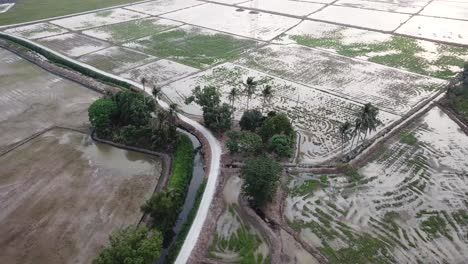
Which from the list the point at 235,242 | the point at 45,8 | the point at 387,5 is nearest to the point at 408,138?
the point at 235,242

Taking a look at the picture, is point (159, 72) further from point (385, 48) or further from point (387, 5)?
point (387, 5)

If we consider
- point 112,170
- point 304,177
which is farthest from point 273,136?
point 112,170

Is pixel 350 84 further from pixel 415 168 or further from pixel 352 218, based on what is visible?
pixel 352 218

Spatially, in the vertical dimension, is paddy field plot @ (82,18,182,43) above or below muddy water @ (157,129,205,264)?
above

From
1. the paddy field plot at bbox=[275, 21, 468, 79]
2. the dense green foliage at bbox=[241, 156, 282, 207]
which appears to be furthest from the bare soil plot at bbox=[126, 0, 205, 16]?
the dense green foliage at bbox=[241, 156, 282, 207]

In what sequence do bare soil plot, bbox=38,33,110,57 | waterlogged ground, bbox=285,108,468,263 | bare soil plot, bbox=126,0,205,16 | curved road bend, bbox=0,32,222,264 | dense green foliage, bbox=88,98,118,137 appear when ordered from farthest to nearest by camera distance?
bare soil plot, bbox=126,0,205,16
bare soil plot, bbox=38,33,110,57
dense green foliage, bbox=88,98,118,137
waterlogged ground, bbox=285,108,468,263
curved road bend, bbox=0,32,222,264

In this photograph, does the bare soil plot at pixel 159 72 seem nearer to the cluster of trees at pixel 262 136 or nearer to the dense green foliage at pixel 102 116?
the dense green foliage at pixel 102 116

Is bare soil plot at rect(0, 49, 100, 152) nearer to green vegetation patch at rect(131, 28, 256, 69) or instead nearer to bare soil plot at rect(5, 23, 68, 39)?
bare soil plot at rect(5, 23, 68, 39)
